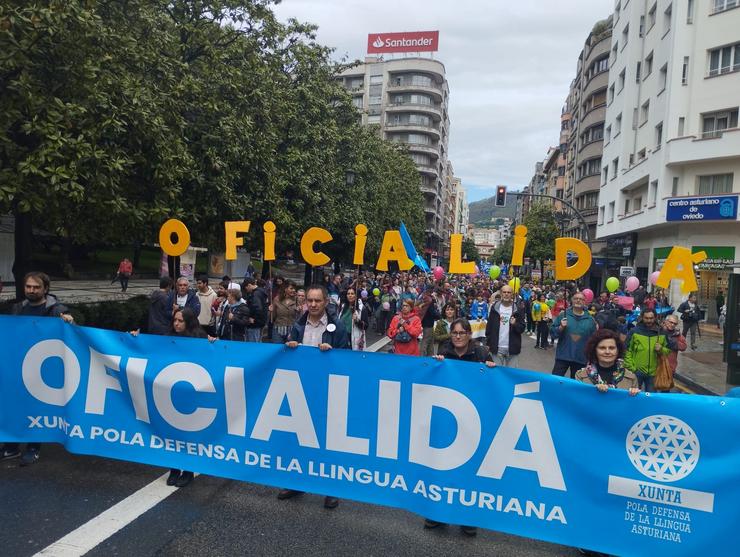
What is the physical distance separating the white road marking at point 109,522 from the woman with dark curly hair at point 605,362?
142 inches

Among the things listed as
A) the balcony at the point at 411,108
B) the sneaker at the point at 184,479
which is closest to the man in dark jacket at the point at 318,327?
the sneaker at the point at 184,479

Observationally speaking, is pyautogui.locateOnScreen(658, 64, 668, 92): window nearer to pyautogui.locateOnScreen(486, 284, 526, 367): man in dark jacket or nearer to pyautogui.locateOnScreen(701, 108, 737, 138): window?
pyautogui.locateOnScreen(701, 108, 737, 138): window

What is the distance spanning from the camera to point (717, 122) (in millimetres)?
25344

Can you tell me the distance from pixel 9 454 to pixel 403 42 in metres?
86.3

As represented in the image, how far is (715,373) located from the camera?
12930 mm

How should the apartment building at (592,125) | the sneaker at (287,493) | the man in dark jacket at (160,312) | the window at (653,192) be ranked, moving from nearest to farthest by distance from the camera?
the sneaker at (287,493) → the man in dark jacket at (160,312) → the window at (653,192) → the apartment building at (592,125)

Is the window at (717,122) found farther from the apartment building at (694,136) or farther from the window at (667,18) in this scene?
the window at (667,18)

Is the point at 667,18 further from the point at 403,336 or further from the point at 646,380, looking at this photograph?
the point at 403,336

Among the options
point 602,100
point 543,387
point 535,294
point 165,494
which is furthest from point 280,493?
point 602,100

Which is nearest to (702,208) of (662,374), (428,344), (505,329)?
(428,344)

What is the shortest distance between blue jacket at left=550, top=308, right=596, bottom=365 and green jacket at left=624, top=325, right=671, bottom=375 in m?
0.57

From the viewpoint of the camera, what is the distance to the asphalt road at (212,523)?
372 centimetres

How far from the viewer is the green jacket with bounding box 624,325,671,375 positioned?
23.2 feet

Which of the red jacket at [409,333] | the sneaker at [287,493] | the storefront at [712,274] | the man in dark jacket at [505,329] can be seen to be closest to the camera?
the sneaker at [287,493]
